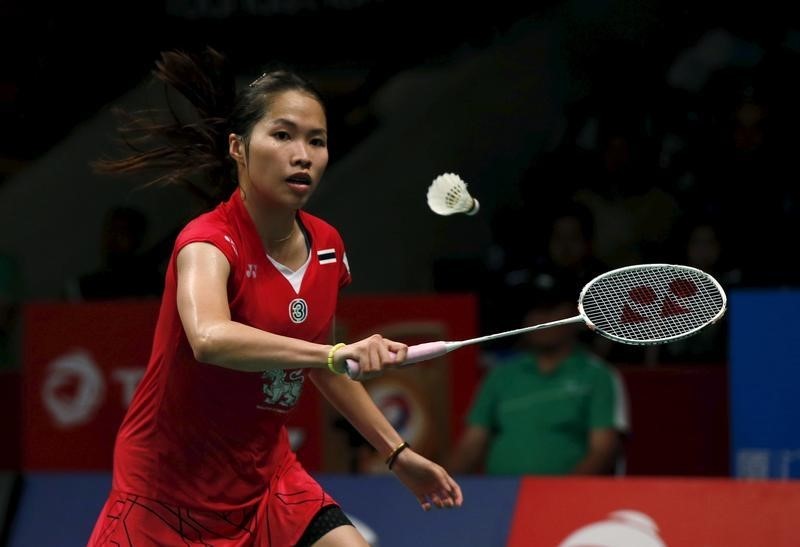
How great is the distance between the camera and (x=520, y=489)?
5445 mm

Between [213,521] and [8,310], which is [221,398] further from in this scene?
[8,310]

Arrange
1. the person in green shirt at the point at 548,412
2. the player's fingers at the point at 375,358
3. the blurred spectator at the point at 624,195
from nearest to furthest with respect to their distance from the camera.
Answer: the player's fingers at the point at 375,358 < the person in green shirt at the point at 548,412 < the blurred spectator at the point at 624,195

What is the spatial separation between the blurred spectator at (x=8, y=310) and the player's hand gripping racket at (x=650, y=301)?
4.55 metres

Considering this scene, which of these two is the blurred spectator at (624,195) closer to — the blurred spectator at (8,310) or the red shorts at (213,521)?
the blurred spectator at (8,310)

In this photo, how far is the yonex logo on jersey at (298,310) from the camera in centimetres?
350

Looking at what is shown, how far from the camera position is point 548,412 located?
599 cm

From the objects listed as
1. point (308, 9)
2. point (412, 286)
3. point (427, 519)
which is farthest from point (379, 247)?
point (427, 519)

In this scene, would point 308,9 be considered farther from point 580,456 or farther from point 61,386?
point 580,456

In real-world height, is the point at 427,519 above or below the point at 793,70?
below

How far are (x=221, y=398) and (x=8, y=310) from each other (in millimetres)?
4485

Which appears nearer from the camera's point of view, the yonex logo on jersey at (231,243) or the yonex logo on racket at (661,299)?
the yonex logo on jersey at (231,243)

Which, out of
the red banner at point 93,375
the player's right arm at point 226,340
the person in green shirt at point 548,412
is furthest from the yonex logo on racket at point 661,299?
the red banner at point 93,375

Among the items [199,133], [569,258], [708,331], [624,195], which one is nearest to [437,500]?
[199,133]

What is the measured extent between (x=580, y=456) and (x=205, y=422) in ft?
8.89
